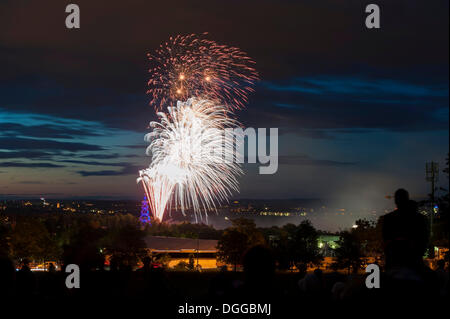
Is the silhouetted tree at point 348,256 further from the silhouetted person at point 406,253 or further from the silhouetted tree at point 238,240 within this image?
the silhouetted person at point 406,253

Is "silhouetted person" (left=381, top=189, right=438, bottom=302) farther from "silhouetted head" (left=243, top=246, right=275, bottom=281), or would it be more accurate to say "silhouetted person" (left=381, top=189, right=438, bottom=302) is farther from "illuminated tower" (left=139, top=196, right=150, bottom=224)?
"illuminated tower" (left=139, top=196, right=150, bottom=224)

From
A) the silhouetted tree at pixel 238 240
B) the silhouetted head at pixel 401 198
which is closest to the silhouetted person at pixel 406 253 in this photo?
the silhouetted head at pixel 401 198

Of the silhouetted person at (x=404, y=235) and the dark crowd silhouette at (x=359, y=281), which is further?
the silhouetted person at (x=404, y=235)

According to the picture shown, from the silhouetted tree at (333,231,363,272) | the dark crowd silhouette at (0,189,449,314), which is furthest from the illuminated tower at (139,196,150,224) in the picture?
the dark crowd silhouette at (0,189,449,314)

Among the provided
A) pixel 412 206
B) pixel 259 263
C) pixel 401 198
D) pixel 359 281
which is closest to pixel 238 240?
pixel 359 281

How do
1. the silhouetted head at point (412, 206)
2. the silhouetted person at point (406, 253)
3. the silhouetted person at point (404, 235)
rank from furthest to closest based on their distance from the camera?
the silhouetted head at point (412, 206), the silhouetted person at point (404, 235), the silhouetted person at point (406, 253)
